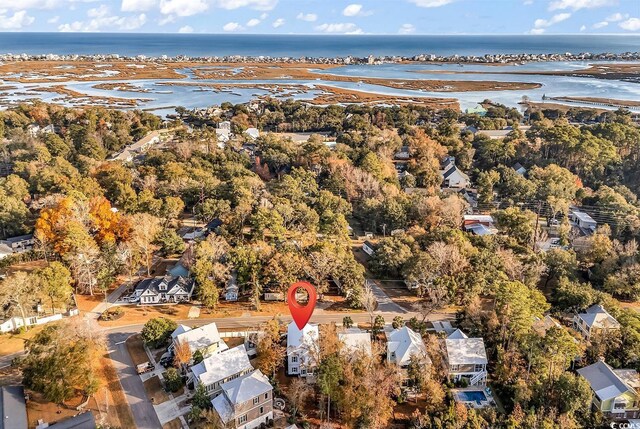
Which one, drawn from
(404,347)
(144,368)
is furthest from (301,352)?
(144,368)

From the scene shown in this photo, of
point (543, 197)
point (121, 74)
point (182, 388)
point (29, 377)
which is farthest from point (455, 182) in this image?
point (121, 74)

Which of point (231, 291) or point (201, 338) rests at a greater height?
point (201, 338)

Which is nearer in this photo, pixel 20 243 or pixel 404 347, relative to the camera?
pixel 404 347

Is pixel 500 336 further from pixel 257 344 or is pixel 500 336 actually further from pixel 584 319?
pixel 257 344

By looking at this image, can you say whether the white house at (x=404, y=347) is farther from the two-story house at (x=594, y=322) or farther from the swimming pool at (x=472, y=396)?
the two-story house at (x=594, y=322)

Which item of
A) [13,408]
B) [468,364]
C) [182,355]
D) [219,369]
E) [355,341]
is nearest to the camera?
[13,408]

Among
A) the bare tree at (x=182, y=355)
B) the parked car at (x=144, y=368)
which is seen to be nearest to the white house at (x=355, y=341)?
the bare tree at (x=182, y=355)

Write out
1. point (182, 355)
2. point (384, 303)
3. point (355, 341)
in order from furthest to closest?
point (384, 303)
point (355, 341)
point (182, 355)

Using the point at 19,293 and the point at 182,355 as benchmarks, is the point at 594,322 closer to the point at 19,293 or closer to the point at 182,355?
the point at 182,355
